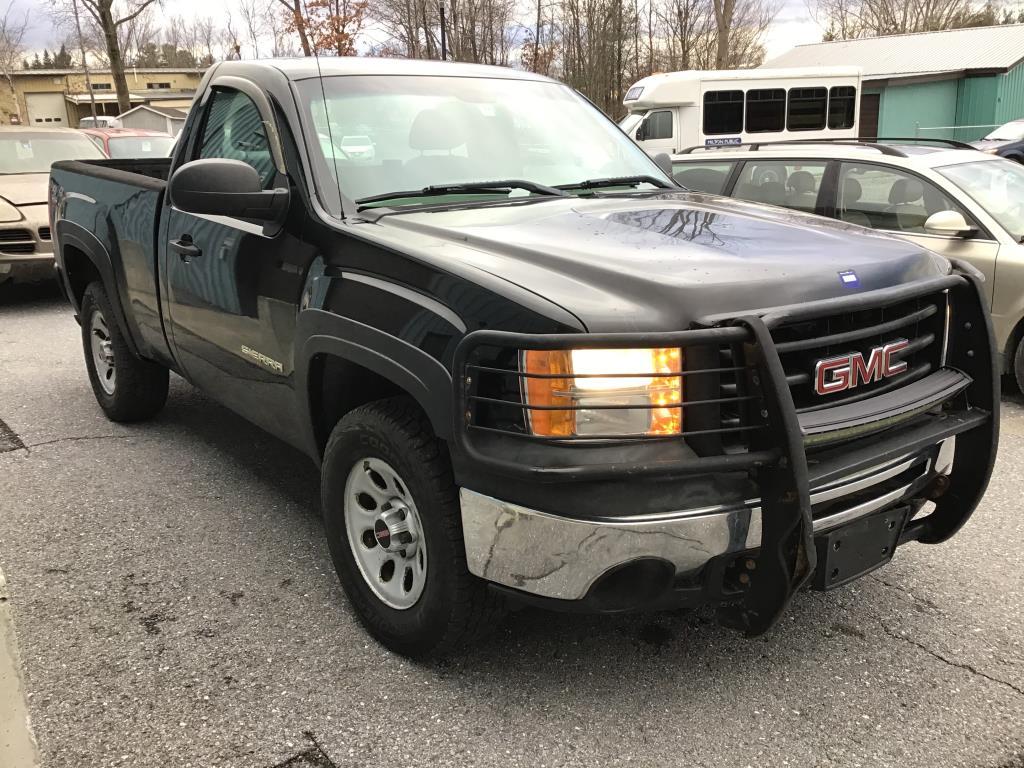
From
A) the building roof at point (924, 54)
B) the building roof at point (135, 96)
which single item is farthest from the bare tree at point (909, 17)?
the building roof at point (135, 96)

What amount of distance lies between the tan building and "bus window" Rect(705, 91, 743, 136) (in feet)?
192

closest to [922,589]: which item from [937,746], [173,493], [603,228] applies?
[937,746]

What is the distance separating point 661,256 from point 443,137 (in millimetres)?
1327

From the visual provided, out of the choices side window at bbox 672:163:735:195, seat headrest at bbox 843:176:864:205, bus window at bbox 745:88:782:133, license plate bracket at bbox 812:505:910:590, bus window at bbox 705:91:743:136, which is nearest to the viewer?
license plate bracket at bbox 812:505:910:590

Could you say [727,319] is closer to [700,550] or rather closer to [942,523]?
[700,550]

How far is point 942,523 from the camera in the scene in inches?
118

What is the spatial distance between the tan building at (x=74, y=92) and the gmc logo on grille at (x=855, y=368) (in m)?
72.9

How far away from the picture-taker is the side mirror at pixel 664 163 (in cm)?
431

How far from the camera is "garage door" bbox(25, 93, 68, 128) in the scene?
251 feet

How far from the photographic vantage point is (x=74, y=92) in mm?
76500

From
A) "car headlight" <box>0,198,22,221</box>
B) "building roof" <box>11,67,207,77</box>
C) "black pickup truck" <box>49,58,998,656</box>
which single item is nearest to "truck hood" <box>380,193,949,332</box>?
Result: "black pickup truck" <box>49,58,998,656</box>

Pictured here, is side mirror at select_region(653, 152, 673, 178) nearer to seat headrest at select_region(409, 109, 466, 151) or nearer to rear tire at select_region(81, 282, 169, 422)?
seat headrest at select_region(409, 109, 466, 151)

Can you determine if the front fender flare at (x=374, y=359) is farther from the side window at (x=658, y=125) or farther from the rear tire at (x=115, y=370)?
the side window at (x=658, y=125)

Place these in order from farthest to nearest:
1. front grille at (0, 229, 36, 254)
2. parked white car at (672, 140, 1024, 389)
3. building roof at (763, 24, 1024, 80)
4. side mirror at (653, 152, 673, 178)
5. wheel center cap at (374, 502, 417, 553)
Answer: building roof at (763, 24, 1024, 80)
front grille at (0, 229, 36, 254)
parked white car at (672, 140, 1024, 389)
side mirror at (653, 152, 673, 178)
wheel center cap at (374, 502, 417, 553)
